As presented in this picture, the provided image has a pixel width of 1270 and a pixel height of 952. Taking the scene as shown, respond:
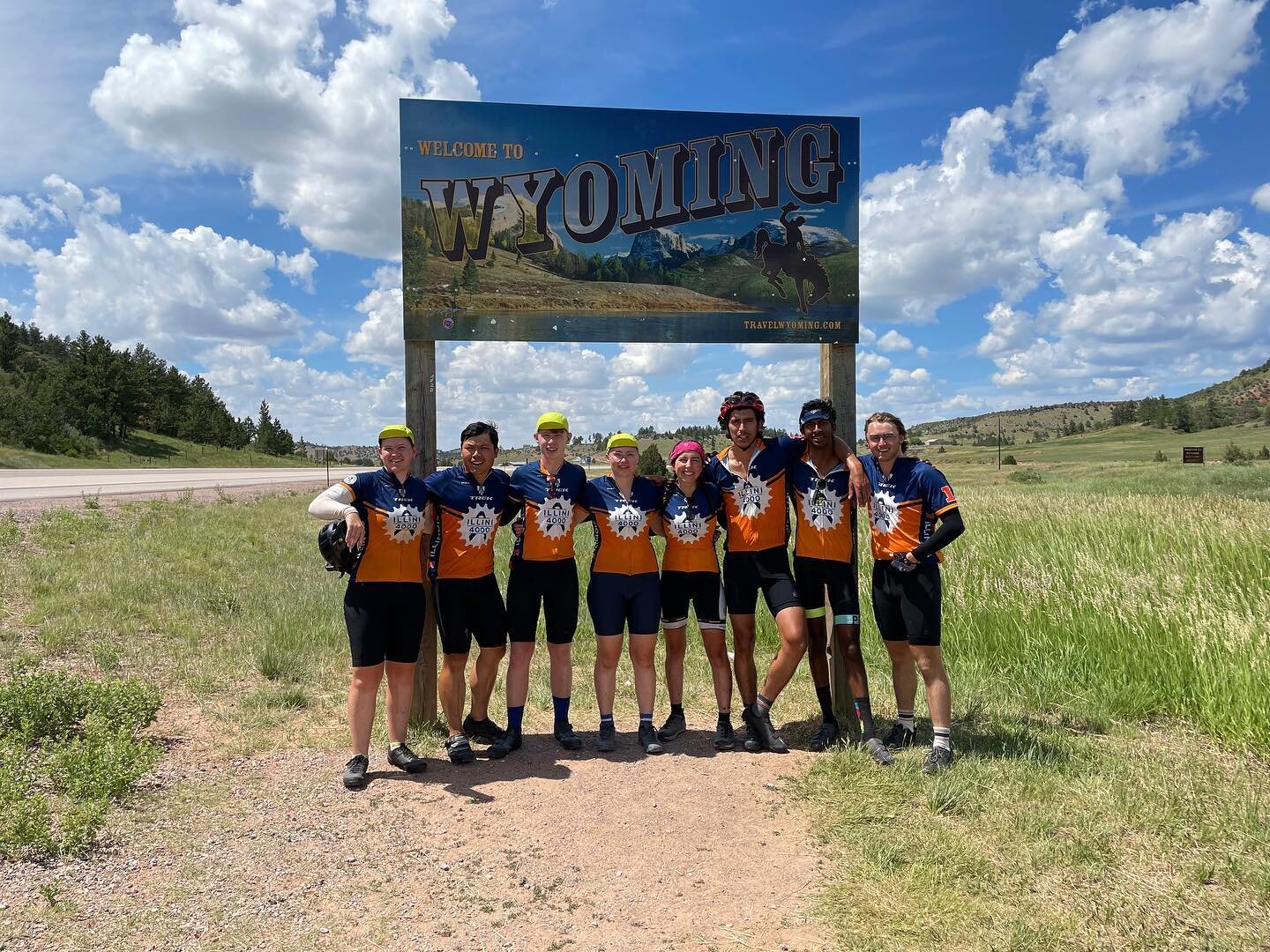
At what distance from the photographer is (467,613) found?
5242 mm

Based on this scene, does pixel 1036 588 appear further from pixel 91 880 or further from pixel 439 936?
pixel 91 880

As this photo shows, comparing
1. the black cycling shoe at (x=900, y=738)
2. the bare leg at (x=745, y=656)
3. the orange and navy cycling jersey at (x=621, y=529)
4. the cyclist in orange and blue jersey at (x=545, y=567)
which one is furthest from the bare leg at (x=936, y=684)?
the cyclist in orange and blue jersey at (x=545, y=567)

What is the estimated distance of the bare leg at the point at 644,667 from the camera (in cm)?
531

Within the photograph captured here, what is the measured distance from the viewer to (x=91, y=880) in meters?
3.53

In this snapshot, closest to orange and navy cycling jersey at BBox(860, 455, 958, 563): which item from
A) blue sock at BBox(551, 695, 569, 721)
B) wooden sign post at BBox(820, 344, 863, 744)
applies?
wooden sign post at BBox(820, 344, 863, 744)

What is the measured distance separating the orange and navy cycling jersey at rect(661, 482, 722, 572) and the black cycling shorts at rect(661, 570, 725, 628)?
0.17 feet

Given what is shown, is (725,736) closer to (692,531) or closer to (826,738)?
(826,738)

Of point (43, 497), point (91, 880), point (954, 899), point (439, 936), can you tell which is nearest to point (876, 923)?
point (954, 899)

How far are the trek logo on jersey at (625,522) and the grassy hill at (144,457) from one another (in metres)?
40.6

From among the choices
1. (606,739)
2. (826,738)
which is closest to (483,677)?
(606,739)

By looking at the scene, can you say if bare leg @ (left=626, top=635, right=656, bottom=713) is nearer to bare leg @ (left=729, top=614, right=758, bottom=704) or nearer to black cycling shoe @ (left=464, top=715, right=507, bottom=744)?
bare leg @ (left=729, top=614, right=758, bottom=704)

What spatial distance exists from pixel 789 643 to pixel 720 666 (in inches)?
22.4

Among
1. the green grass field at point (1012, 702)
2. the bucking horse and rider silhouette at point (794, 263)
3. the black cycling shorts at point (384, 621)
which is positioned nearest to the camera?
the green grass field at point (1012, 702)

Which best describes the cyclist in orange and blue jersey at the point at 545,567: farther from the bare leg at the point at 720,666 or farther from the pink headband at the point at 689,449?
the bare leg at the point at 720,666
